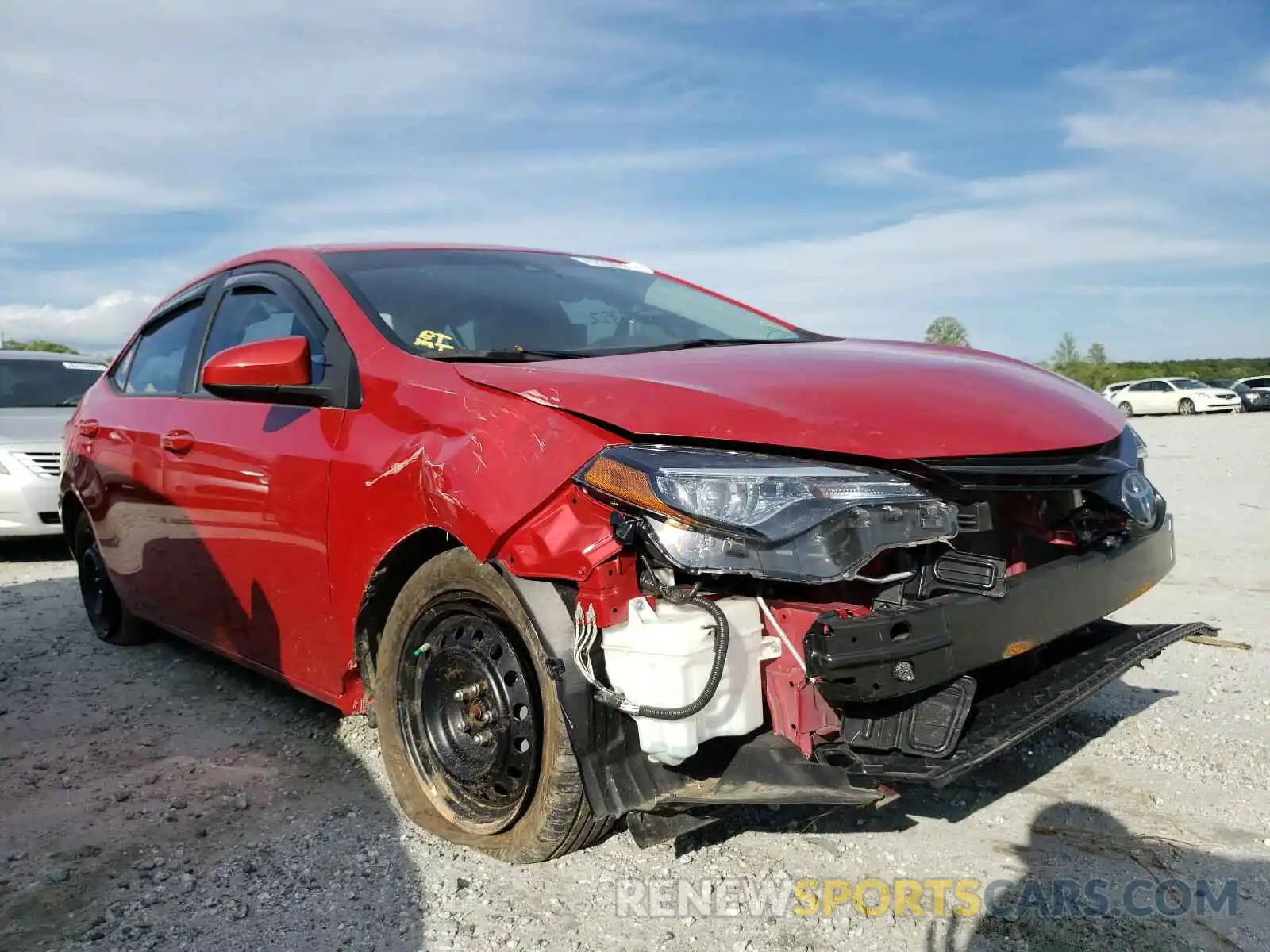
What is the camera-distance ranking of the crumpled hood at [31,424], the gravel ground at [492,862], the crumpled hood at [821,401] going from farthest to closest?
the crumpled hood at [31,424], the gravel ground at [492,862], the crumpled hood at [821,401]

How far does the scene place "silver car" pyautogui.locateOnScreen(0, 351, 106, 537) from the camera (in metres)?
7.25

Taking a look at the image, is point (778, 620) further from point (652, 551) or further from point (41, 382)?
point (41, 382)

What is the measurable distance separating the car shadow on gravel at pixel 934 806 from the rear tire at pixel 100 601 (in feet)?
10.4

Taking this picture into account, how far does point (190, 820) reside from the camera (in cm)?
286

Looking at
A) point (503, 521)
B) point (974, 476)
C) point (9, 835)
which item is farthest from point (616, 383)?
point (9, 835)

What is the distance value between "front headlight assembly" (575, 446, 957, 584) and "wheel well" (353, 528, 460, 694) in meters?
0.65

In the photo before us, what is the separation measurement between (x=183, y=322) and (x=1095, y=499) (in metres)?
3.49

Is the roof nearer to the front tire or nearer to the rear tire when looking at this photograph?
the rear tire

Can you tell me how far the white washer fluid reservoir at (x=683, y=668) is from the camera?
6.54 feet

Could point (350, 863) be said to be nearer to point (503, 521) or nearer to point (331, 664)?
point (331, 664)

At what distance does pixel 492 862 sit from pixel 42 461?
6.38 metres

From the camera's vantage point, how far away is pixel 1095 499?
2.38m

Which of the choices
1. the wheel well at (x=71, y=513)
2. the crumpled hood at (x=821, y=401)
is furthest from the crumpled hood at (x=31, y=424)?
the crumpled hood at (x=821, y=401)

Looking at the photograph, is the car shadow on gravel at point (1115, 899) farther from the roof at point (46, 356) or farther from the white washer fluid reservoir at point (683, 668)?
the roof at point (46, 356)
